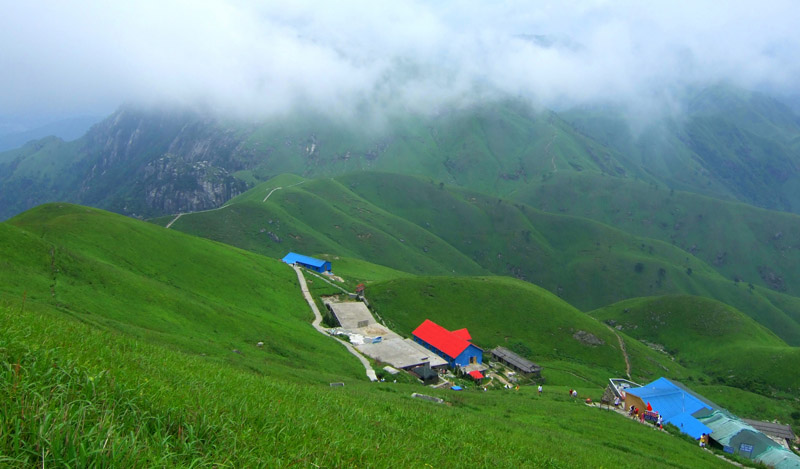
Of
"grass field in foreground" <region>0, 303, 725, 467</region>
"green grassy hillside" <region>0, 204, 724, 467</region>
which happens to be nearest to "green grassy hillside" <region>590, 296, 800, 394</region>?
"green grassy hillside" <region>0, 204, 724, 467</region>

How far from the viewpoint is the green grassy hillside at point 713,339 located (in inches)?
3706

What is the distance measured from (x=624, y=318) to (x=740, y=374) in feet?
148

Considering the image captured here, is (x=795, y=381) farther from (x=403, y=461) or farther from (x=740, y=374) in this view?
(x=403, y=461)

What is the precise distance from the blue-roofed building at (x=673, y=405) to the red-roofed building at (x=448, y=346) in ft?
80.2

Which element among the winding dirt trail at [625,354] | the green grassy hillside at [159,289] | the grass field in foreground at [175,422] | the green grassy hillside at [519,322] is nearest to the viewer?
the grass field in foreground at [175,422]

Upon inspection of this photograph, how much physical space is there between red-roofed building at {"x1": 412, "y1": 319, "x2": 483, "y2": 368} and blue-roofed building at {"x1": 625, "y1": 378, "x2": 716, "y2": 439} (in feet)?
80.2

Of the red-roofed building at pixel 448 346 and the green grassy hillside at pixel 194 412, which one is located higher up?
the green grassy hillside at pixel 194 412

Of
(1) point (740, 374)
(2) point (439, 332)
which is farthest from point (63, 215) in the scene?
(1) point (740, 374)

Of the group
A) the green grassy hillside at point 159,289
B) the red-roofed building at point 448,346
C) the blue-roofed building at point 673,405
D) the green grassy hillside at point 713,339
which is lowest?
the green grassy hillside at point 713,339

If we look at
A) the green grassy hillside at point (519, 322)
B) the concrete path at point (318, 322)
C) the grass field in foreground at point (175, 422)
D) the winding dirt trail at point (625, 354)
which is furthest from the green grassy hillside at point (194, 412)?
the winding dirt trail at point (625, 354)

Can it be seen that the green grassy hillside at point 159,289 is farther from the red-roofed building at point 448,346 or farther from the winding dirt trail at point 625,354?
the winding dirt trail at point 625,354

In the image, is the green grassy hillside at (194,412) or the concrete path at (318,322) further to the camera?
the concrete path at (318,322)

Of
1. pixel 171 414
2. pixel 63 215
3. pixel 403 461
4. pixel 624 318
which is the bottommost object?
pixel 624 318

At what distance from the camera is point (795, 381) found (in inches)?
3526
